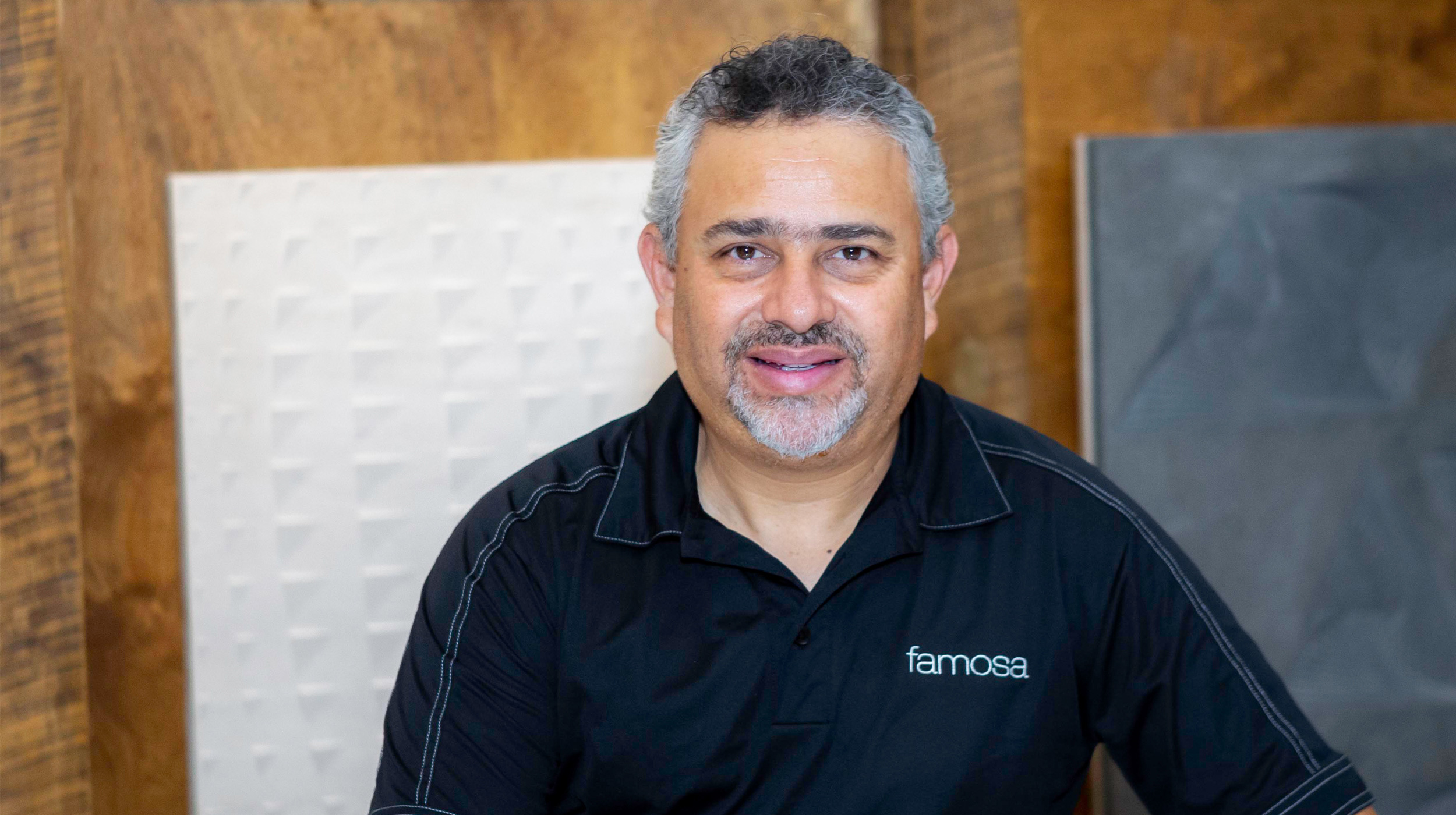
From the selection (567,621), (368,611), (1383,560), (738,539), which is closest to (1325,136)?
(1383,560)

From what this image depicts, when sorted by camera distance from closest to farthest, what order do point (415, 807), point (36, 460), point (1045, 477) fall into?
point (415, 807) < point (1045, 477) < point (36, 460)

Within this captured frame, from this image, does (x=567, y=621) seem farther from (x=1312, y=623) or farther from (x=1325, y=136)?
(x=1325, y=136)

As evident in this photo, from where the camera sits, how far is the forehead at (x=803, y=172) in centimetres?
145

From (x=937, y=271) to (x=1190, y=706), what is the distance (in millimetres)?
629

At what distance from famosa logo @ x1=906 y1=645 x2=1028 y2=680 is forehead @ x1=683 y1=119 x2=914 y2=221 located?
0.54m

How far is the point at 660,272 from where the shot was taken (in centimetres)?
163

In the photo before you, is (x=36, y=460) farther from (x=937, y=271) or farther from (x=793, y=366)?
(x=937, y=271)

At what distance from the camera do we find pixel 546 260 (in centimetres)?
229

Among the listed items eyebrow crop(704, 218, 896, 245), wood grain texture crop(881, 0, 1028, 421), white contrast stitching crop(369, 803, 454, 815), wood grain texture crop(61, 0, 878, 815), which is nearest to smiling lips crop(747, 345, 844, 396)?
eyebrow crop(704, 218, 896, 245)

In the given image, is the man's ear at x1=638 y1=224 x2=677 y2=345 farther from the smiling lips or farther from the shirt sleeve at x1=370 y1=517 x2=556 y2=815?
the shirt sleeve at x1=370 y1=517 x2=556 y2=815

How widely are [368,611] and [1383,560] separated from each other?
6.11 ft

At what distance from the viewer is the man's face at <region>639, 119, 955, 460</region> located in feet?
4.75

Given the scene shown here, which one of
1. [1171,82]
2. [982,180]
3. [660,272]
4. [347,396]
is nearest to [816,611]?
[660,272]

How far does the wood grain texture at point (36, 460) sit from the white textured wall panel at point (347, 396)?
200 millimetres
